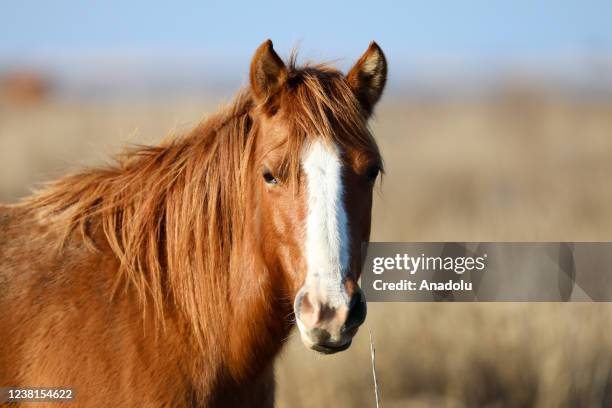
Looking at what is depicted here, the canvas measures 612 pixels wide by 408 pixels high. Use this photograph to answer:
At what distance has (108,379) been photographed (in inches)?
125

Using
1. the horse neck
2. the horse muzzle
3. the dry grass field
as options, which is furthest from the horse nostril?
the dry grass field

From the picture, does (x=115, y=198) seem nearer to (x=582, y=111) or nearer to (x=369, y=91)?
(x=369, y=91)

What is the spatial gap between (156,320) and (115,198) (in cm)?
71

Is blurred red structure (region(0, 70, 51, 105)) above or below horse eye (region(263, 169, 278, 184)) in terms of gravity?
below

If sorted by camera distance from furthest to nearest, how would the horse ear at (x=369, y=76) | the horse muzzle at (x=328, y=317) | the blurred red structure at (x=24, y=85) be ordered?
1. the blurred red structure at (x=24, y=85)
2. the horse ear at (x=369, y=76)
3. the horse muzzle at (x=328, y=317)

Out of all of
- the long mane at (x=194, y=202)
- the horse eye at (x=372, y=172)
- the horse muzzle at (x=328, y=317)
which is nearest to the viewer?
the horse muzzle at (x=328, y=317)

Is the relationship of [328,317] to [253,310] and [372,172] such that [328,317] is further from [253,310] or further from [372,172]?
[372,172]

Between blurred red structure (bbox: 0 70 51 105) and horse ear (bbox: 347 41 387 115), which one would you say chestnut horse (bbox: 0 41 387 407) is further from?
blurred red structure (bbox: 0 70 51 105)

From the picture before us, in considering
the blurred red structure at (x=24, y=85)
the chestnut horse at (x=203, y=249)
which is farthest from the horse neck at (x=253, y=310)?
the blurred red structure at (x=24, y=85)

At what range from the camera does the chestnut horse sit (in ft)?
10.3

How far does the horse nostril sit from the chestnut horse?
0.03 metres

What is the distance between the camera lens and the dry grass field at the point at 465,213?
6199 mm

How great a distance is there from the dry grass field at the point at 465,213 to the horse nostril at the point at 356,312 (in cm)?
100

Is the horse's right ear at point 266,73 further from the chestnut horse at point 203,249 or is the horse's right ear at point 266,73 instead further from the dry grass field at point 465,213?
the dry grass field at point 465,213
